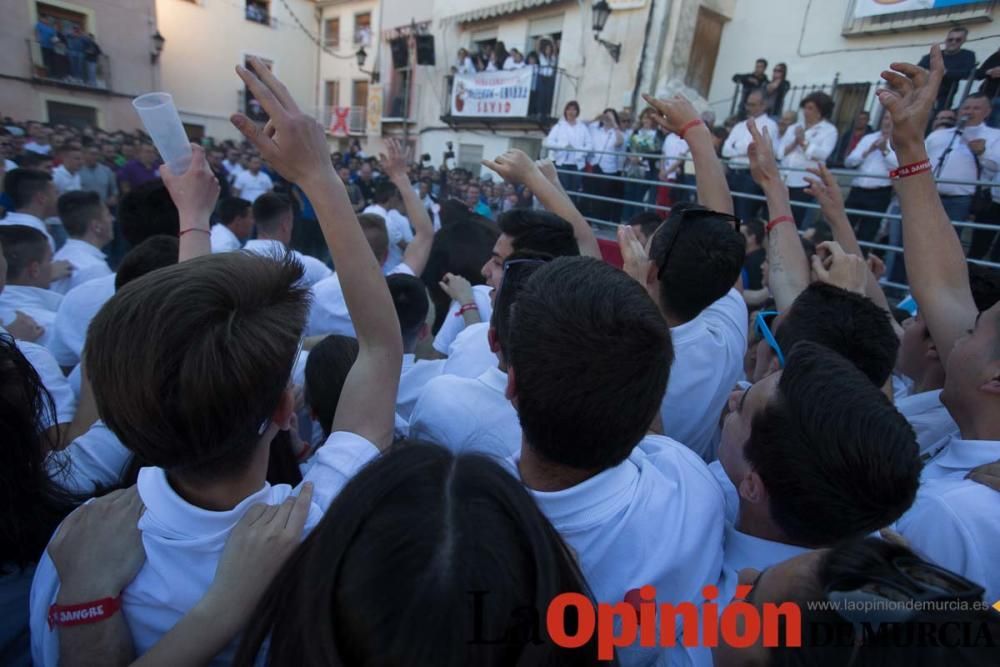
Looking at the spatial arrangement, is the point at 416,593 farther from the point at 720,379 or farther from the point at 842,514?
the point at 720,379

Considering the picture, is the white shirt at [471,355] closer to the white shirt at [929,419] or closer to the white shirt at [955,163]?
the white shirt at [929,419]

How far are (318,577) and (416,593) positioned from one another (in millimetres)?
153

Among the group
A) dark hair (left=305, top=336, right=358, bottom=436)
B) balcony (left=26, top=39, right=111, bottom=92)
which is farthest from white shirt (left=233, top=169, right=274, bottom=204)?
balcony (left=26, top=39, right=111, bottom=92)

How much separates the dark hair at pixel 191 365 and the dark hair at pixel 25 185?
475 cm

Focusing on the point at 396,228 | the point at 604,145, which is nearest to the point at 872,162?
the point at 604,145

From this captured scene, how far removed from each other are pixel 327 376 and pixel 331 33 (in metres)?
28.0

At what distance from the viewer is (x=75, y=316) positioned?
2.58 m

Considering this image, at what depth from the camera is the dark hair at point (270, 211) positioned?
4.27 m

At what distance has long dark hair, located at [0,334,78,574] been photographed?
44.9 inches

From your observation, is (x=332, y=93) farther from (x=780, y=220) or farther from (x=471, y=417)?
(x=471, y=417)

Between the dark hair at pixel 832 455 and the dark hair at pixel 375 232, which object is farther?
the dark hair at pixel 375 232

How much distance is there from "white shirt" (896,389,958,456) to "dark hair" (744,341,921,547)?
85 cm

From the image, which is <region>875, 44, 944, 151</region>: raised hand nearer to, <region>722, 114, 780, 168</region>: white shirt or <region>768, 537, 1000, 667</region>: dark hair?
<region>768, 537, 1000, 667</region>: dark hair

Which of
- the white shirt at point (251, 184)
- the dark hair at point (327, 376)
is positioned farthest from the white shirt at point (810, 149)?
the white shirt at point (251, 184)
